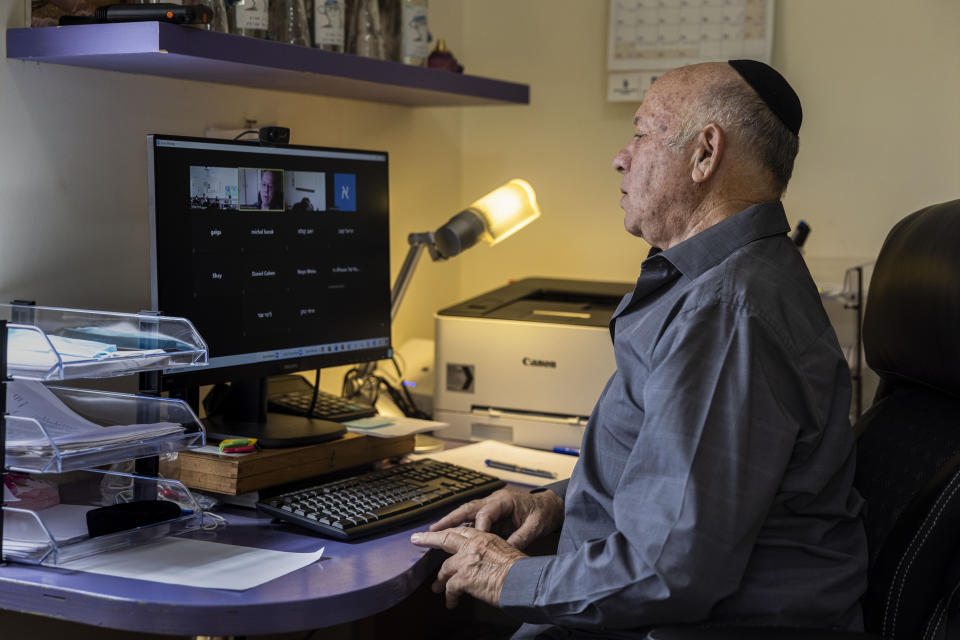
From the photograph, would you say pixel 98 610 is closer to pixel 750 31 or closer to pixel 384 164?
pixel 384 164

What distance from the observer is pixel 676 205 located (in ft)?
4.40

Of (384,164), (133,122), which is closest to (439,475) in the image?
(384,164)

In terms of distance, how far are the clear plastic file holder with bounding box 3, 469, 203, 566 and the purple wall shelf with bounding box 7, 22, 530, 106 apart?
1.89 feet

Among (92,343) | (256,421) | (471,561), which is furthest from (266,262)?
(471,561)

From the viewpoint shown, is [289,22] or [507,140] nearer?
[289,22]

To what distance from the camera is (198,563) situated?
1.22 m

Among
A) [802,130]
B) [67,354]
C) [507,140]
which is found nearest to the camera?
[67,354]

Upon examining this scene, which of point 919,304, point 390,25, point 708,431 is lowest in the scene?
point 708,431

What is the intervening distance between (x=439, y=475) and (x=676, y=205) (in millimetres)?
576

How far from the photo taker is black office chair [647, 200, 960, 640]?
1207 millimetres

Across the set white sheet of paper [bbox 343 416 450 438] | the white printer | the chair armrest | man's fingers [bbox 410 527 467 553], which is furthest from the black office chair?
white sheet of paper [bbox 343 416 450 438]

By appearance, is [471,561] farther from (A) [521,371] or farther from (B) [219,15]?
(B) [219,15]

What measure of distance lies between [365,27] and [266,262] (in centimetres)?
55

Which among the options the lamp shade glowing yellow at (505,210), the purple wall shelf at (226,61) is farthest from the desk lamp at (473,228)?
the purple wall shelf at (226,61)
